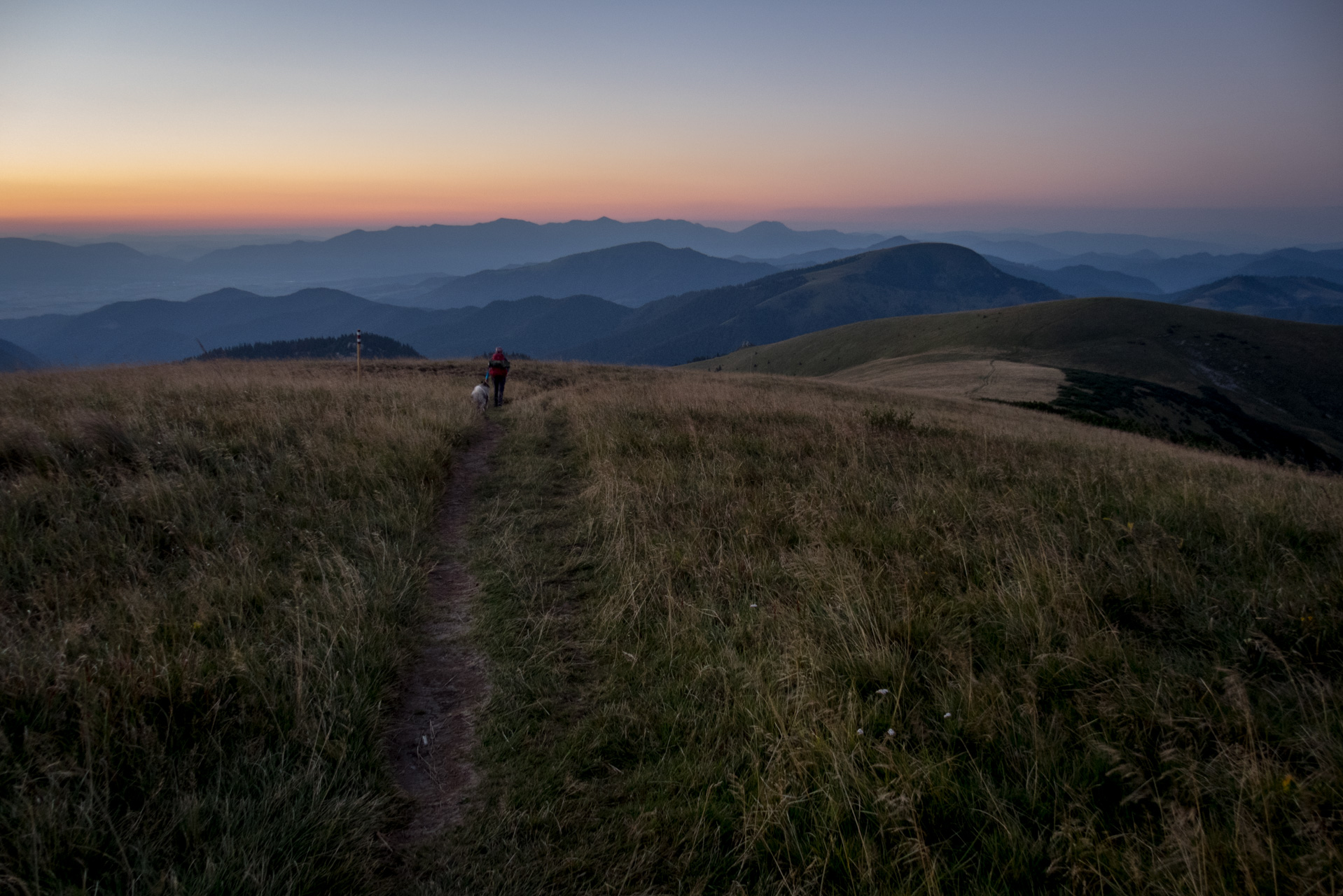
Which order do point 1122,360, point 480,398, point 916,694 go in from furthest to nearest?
A: point 1122,360, point 480,398, point 916,694

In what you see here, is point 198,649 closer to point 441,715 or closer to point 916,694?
point 441,715

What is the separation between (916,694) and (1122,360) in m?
89.3

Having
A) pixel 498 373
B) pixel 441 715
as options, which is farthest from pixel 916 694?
pixel 498 373

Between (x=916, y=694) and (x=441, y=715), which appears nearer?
(x=916, y=694)

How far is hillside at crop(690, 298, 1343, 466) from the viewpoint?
1986 inches

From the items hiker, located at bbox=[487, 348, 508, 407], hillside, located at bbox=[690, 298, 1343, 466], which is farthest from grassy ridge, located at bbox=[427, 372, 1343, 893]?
hillside, located at bbox=[690, 298, 1343, 466]

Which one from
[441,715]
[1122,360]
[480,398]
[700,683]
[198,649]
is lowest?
[1122,360]

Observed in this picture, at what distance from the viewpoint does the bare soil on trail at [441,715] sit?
9.68 ft

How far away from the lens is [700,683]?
364 cm

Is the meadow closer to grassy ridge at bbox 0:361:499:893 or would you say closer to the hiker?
grassy ridge at bbox 0:361:499:893

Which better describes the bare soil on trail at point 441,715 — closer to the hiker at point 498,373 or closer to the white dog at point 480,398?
the white dog at point 480,398

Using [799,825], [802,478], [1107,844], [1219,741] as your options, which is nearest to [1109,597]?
[1219,741]

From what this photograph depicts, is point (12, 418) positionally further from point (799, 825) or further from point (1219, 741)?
point (1219, 741)

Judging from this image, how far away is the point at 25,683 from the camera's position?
9.97ft
